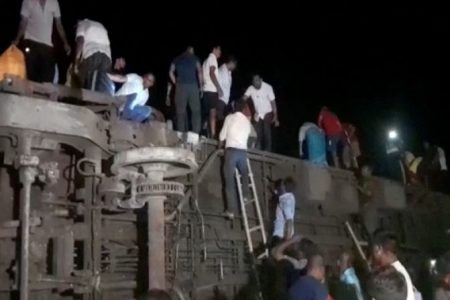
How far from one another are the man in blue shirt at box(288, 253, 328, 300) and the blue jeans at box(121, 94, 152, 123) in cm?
Result: 503

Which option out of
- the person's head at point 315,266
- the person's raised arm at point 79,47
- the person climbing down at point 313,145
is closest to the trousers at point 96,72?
the person's raised arm at point 79,47

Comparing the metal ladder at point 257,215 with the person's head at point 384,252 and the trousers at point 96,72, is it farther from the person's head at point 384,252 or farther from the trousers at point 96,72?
the person's head at point 384,252

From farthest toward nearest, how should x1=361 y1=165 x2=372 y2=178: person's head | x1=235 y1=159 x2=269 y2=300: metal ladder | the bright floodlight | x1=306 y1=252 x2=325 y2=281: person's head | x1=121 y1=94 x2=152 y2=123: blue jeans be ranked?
the bright floodlight < x1=361 y1=165 x2=372 y2=178: person's head < x1=235 y1=159 x2=269 y2=300: metal ladder < x1=121 y1=94 x2=152 y2=123: blue jeans < x1=306 y1=252 x2=325 y2=281: person's head

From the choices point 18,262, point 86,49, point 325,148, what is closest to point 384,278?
point 18,262

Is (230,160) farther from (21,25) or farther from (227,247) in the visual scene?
(21,25)

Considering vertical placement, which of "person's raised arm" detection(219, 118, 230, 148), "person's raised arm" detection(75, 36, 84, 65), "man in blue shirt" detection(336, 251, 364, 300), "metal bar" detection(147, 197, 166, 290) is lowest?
"man in blue shirt" detection(336, 251, 364, 300)

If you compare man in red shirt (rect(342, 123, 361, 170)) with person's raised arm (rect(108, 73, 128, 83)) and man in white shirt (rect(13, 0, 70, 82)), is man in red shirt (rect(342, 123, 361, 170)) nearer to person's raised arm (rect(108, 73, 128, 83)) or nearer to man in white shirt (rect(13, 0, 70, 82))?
person's raised arm (rect(108, 73, 128, 83))

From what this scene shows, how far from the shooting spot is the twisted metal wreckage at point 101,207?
9164 millimetres

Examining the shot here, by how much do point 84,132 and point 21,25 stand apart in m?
2.52

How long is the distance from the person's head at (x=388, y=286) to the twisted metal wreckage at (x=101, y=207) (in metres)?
3.98

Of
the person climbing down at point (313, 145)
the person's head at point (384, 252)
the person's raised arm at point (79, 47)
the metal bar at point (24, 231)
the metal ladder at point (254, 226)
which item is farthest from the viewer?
the person climbing down at point (313, 145)

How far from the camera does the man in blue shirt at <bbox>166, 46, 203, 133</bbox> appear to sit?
12.5m

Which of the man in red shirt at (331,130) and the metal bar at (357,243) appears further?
the man in red shirt at (331,130)

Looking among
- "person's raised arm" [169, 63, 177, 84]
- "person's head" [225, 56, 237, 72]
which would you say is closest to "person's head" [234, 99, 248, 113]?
A: "person's raised arm" [169, 63, 177, 84]
